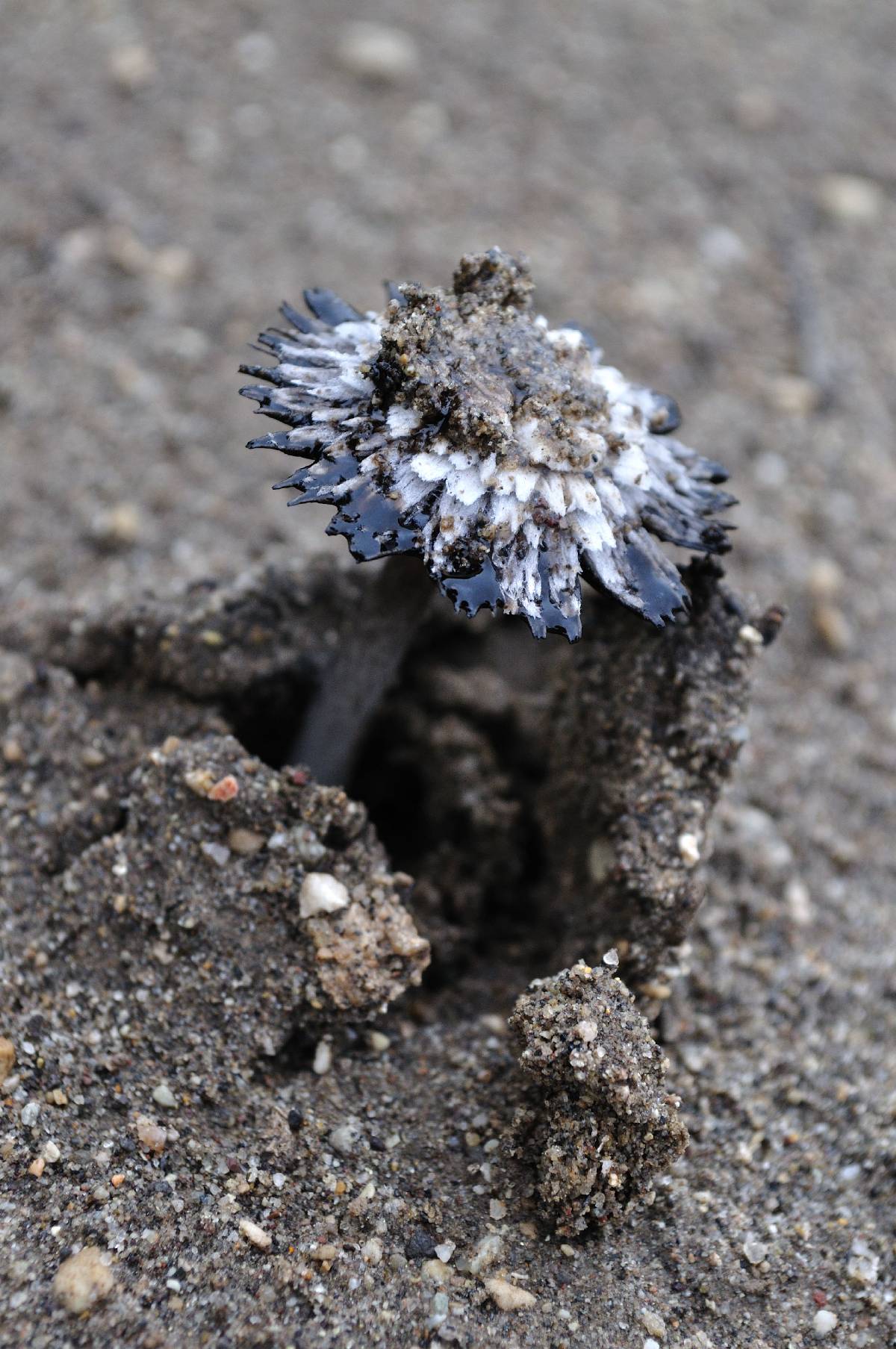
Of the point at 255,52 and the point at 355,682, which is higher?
the point at 255,52

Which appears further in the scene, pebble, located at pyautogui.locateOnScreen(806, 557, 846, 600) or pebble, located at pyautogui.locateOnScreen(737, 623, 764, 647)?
pebble, located at pyautogui.locateOnScreen(806, 557, 846, 600)

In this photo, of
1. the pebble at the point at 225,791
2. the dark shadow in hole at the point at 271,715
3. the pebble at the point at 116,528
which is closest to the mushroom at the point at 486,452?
the pebble at the point at 225,791

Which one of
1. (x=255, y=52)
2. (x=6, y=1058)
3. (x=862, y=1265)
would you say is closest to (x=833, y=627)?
(x=862, y=1265)

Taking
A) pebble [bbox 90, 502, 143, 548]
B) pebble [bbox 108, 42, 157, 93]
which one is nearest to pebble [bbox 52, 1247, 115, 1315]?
pebble [bbox 90, 502, 143, 548]

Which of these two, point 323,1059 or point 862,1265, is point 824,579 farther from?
point 323,1059

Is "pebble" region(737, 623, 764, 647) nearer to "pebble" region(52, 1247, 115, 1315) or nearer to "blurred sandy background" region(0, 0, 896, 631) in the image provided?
"blurred sandy background" region(0, 0, 896, 631)

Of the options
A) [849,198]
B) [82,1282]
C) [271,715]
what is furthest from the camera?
[849,198]

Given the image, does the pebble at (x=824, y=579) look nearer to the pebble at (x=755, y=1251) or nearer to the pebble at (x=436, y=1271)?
the pebble at (x=755, y=1251)
